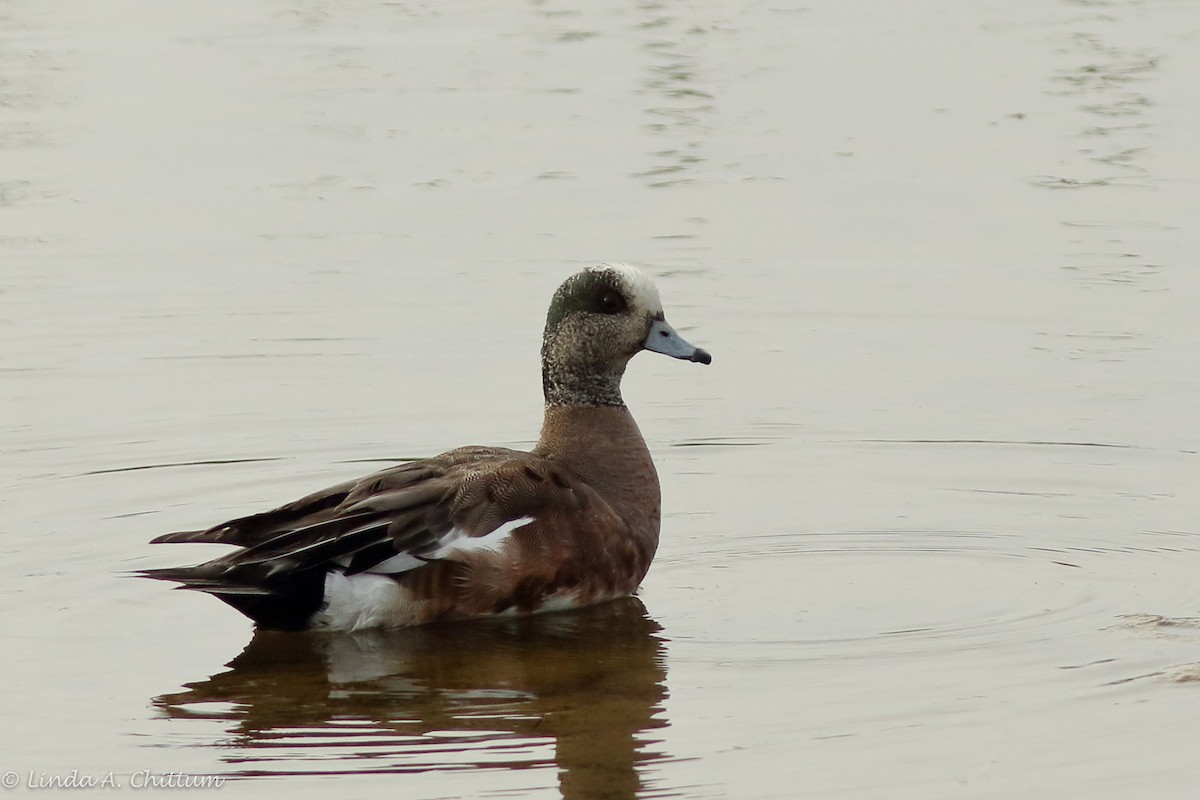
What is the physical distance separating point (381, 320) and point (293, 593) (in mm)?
4312

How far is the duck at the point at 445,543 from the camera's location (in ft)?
23.9

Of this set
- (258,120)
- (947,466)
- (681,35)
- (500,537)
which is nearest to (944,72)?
(681,35)

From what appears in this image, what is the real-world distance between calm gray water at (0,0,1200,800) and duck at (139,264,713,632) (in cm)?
15

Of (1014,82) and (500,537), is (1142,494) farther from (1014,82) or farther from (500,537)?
(1014,82)

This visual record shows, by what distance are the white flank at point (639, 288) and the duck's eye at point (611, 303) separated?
0.06 m

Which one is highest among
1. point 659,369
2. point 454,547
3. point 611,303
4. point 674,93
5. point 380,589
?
point 611,303

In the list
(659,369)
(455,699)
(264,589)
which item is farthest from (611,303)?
(659,369)

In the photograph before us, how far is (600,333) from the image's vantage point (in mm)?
8320

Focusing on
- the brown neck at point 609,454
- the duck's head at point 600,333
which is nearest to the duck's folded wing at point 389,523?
the brown neck at point 609,454

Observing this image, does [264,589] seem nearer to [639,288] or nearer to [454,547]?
[454,547]

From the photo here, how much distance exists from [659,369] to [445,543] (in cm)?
386

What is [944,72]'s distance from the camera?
1588 cm

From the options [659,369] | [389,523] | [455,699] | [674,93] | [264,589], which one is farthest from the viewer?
[674,93]

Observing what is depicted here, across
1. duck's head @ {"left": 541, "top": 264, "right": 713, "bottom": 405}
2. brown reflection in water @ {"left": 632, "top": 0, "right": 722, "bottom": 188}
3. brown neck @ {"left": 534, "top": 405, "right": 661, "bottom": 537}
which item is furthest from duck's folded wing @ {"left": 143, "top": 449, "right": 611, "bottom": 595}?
brown reflection in water @ {"left": 632, "top": 0, "right": 722, "bottom": 188}
